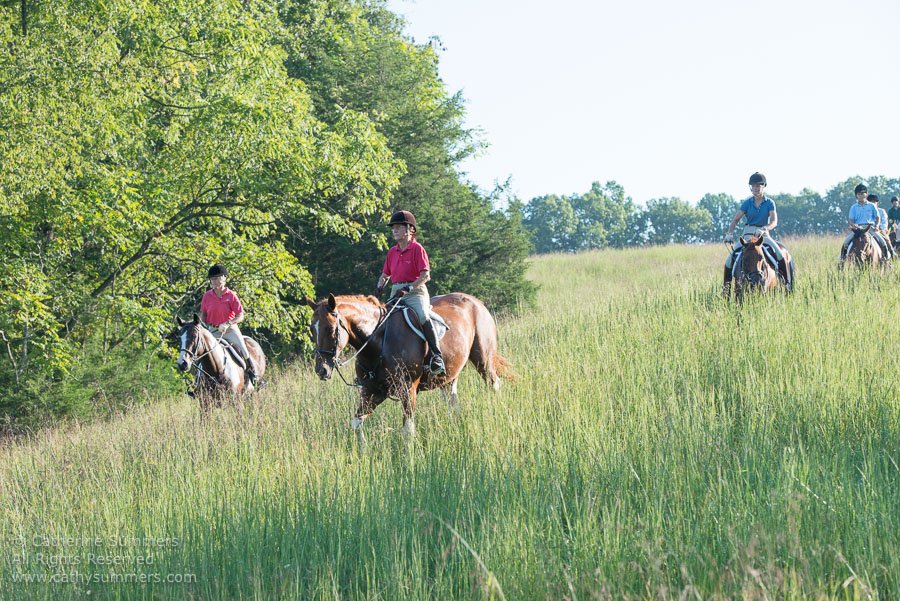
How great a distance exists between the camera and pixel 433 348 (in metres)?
7.97

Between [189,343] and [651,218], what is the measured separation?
110 metres

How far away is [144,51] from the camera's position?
598 inches

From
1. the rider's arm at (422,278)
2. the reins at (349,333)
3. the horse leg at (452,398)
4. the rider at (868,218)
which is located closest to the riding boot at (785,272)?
the rider at (868,218)

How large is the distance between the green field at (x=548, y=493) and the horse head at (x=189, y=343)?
2.53 feet

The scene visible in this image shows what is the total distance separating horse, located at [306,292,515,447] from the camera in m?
7.18

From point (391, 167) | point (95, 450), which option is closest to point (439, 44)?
point (391, 167)

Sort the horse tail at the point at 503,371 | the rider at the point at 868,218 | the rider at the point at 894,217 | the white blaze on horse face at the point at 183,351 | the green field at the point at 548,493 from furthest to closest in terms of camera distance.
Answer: the rider at the point at 894,217
the rider at the point at 868,218
the horse tail at the point at 503,371
the white blaze on horse face at the point at 183,351
the green field at the point at 548,493

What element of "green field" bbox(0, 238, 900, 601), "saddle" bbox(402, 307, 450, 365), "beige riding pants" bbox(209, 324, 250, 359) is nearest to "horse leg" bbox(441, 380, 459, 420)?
"green field" bbox(0, 238, 900, 601)

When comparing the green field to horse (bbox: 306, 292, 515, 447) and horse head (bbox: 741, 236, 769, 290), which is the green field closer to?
horse (bbox: 306, 292, 515, 447)

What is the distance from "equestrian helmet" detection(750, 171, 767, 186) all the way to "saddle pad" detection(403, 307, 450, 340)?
262 inches

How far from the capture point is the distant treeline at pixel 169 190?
12641 millimetres

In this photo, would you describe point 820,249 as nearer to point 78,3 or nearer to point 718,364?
point 718,364

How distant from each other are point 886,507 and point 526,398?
4.15 metres

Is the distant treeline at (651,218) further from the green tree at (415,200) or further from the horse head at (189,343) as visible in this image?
the horse head at (189,343)
